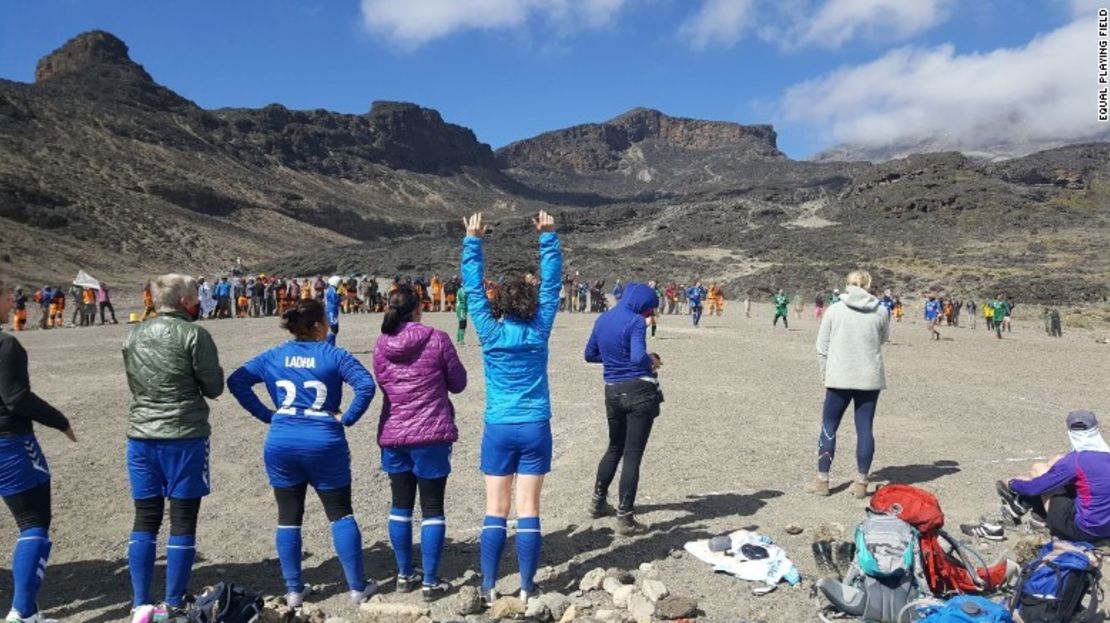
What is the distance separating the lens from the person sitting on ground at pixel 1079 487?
4430mm

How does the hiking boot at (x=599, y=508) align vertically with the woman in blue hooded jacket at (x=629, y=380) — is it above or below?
below

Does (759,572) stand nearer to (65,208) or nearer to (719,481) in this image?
(719,481)

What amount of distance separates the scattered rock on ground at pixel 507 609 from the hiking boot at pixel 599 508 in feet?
5.80

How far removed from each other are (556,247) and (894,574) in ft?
8.06

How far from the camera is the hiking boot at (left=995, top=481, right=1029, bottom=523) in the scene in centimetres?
534

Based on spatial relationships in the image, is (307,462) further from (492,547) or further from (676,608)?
(676,608)

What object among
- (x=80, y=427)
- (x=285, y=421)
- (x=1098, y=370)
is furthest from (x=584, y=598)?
(x=1098, y=370)

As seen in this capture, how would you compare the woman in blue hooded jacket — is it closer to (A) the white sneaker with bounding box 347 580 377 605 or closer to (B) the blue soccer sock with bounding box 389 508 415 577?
(B) the blue soccer sock with bounding box 389 508 415 577

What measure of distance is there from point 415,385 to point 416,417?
6.9 inches

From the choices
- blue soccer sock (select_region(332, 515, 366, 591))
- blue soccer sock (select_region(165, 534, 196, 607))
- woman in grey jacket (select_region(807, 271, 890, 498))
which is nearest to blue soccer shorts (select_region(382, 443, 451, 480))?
blue soccer sock (select_region(332, 515, 366, 591))

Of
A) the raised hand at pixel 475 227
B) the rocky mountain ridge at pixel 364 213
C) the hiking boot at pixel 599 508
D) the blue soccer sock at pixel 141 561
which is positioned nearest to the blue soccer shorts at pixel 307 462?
the blue soccer sock at pixel 141 561

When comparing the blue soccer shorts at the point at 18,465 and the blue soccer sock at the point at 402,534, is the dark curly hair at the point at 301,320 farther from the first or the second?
the blue soccer shorts at the point at 18,465

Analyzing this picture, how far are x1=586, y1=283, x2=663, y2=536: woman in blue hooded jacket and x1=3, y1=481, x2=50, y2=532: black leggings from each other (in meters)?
3.25

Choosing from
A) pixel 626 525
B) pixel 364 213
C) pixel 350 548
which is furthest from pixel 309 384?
pixel 364 213
